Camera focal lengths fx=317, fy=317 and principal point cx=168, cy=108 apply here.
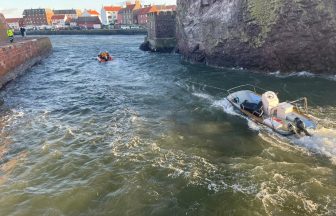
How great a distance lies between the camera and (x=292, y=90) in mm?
27922

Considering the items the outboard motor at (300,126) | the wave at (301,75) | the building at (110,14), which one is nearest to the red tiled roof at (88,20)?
the building at (110,14)

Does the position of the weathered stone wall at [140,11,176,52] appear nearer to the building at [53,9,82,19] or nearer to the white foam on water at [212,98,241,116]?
the white foam on water at [212,98,241,116]

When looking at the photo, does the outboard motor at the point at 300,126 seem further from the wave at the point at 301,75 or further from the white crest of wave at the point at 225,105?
the wave at the point at 301,75

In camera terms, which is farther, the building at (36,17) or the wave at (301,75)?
the building at (36,17)

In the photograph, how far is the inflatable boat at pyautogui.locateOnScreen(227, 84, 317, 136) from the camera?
59.6ft

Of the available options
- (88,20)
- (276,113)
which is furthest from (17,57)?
(88,20)

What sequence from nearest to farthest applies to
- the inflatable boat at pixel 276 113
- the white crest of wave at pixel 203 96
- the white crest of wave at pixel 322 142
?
the white crest of wave at pixel 322 142, the inflatable boat at pixel 276 113, the white crest of wave at pixel 203 96

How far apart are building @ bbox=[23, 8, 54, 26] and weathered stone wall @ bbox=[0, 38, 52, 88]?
12429 cm

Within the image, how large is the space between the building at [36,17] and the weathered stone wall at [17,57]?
124289 millimetres

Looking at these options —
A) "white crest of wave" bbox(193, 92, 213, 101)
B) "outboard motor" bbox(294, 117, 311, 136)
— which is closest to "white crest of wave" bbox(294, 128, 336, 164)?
"outboard motor" bbox(294, 117, 311, 136)

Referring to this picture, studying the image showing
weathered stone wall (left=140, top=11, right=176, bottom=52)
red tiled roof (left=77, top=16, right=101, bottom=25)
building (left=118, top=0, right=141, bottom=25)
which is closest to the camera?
weathered stone wall (left=140, top=11, right=176, bottom=52)

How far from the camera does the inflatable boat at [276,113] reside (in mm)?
18172

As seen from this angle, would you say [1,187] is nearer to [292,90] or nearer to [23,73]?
[292,90]

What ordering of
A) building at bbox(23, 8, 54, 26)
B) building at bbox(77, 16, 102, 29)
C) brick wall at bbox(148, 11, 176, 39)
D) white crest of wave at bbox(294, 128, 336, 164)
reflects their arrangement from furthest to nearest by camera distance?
building at bbox(23, 8, 54, 26) → building at bbox(77, 16, 102, 29) → brick wall at bbox(148, 11, 176, 39) → white crest of wave at bbox(294, 128, 336, 164)
